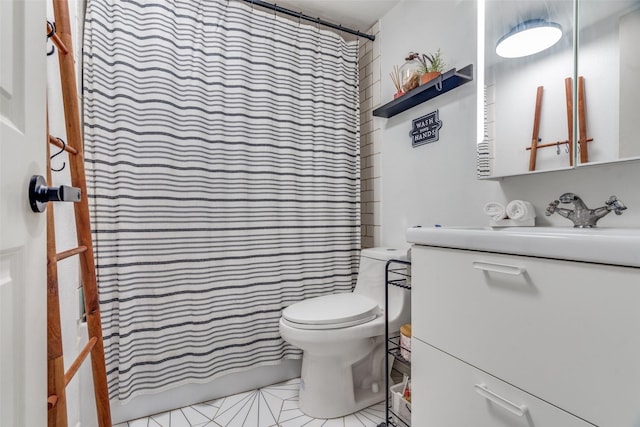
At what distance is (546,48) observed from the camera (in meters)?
1.20

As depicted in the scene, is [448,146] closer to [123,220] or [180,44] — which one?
[180,44]

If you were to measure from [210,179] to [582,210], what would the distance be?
1.59 metres

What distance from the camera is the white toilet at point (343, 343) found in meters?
1.44

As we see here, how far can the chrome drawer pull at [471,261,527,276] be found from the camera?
800 millimetres

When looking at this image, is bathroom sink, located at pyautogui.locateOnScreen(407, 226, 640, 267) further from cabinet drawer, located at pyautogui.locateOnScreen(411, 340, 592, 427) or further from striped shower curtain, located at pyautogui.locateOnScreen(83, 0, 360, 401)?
striped shower curtain, located at pyautogui.locateOnScreen(83, 0, 360, 401)

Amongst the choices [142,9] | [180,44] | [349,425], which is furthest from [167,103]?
[349,425]

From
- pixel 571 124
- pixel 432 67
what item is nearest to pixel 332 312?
pixel 571 124

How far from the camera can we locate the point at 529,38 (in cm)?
126

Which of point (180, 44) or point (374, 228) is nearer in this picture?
point (180, 44)

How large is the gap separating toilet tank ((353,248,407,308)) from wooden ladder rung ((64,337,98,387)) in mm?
1222

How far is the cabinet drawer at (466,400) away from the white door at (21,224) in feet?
3.27

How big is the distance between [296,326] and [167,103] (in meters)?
1.25

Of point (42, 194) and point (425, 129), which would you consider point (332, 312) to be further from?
point (42, 194)

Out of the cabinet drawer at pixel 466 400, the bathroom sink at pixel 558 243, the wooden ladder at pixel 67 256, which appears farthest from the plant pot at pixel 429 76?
the wooden ladder at pixel 67 256
